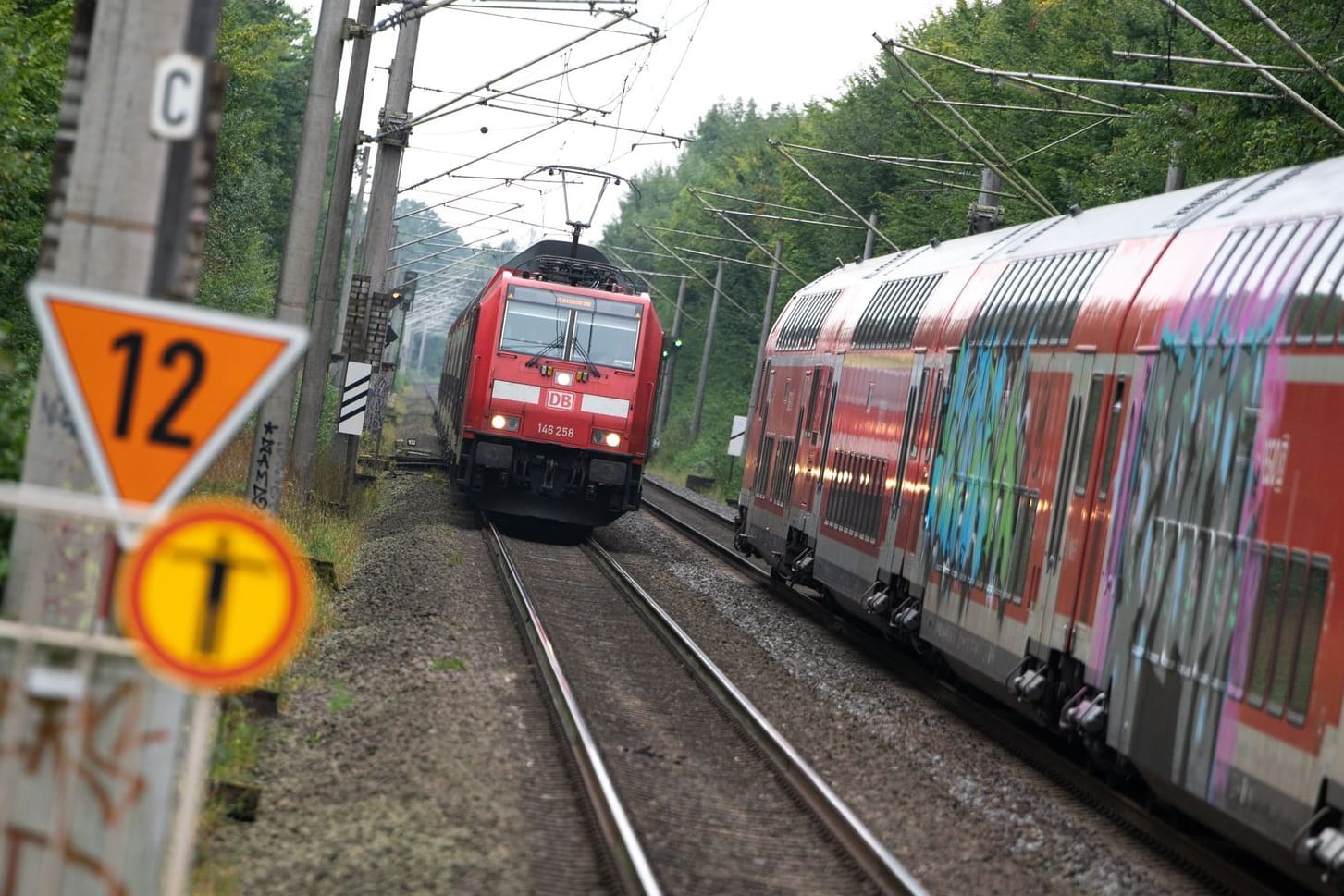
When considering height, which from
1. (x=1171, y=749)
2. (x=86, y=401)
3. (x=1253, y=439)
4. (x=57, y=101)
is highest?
(x=57, y=101)

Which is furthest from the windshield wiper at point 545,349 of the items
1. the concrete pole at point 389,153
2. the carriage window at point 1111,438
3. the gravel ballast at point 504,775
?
the carriage window at point 1111,438

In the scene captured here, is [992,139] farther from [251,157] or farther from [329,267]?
[329,267]

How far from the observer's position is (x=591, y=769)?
9.62 metres

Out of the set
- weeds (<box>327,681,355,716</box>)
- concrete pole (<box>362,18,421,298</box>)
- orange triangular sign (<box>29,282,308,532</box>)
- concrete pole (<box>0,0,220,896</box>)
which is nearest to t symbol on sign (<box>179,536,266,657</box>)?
orange triangular sign (<box>29,282,308,532</box>)

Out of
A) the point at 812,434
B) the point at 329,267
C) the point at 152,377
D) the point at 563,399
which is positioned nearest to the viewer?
the point at 152,377

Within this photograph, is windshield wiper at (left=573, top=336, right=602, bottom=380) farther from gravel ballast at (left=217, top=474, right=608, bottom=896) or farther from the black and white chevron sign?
gravel ballast at (left=217, top=474, right=608, bottom=896)

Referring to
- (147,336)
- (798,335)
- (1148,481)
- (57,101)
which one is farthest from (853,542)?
(147,336)

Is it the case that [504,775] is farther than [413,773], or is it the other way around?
[504,775]

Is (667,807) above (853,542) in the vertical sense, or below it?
below

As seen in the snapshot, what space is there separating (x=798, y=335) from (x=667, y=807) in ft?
39.7

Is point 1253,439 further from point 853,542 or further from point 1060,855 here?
point 853,542

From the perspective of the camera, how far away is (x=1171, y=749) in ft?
29.3

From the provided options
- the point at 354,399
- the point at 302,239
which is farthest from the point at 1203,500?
→ the point at 354,399

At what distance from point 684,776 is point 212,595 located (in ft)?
19.6
